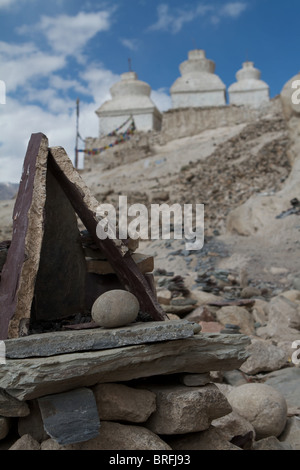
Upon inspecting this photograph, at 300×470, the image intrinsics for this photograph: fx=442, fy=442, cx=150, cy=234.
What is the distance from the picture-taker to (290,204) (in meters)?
10.6

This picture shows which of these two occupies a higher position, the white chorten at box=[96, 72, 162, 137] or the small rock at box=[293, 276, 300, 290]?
the white chorten at box=[96, 72, 162, 137]

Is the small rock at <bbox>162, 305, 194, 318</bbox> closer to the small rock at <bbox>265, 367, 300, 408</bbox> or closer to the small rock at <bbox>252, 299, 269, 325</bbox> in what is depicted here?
the small rock at <bbox>252, 299, 269, 325</bbox>

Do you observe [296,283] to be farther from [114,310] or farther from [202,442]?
[114,310]

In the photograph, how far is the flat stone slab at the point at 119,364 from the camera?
2070 mm

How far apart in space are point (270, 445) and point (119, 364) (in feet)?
4.11

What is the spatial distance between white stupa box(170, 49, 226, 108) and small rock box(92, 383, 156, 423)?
90.8ft

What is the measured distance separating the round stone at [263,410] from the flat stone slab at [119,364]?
62 cm

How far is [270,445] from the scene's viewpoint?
2.79 meters

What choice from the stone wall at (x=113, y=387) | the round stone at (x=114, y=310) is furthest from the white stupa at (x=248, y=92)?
the stone wall at (x=113, y=387)

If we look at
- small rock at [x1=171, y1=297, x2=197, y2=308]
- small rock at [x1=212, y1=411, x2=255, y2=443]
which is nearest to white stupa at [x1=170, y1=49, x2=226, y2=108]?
small rock at [x1=171, y1=297, x2=197, y2=308]

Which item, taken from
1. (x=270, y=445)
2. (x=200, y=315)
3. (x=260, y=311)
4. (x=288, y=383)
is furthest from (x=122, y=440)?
(x=260, y=311)

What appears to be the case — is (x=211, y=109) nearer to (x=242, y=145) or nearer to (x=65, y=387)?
(x=242, y=145)

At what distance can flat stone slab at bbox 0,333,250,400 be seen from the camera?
6.79 feet

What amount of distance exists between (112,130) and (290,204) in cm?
1946
